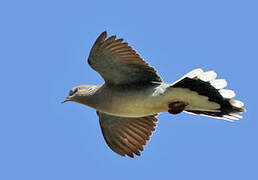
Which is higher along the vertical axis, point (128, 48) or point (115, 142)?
point (128, 48)

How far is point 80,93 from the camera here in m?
12.5

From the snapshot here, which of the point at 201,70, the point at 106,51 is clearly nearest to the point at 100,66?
the point at 106,51

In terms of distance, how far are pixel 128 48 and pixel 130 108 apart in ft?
3.75

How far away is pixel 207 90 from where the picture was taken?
11414 millimetres

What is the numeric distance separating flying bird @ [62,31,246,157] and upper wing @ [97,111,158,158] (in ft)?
1.12

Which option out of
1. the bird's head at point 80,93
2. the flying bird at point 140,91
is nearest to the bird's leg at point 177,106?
the flying bird at point 140,91

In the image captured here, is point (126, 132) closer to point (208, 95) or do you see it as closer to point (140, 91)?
point (140, 91)

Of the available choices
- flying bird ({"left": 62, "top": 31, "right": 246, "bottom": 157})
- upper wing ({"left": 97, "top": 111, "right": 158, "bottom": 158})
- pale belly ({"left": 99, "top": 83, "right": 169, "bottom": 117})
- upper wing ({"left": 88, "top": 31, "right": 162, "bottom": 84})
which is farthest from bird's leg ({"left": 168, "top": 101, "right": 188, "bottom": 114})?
upper wing ({"left": 97, "top": 111, "right": 158, "bottom": 158})

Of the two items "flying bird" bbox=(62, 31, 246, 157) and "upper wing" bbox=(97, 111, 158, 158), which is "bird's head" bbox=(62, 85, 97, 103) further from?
"upper wing" bbox=(97, 111, 158, 158)

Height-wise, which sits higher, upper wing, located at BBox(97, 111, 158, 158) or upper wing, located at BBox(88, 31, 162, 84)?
upper wing, located at BBox(88, 31, 162, 84)

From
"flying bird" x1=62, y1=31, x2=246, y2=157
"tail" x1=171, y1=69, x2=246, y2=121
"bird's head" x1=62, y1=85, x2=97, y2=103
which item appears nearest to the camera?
"tail" x1=171, y1=69, x2=246, y2=121

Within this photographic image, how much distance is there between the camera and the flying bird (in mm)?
11414

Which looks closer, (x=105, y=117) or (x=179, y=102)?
(x=179, y=102)

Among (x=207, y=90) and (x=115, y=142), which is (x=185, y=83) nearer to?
(x=207, y=90)
